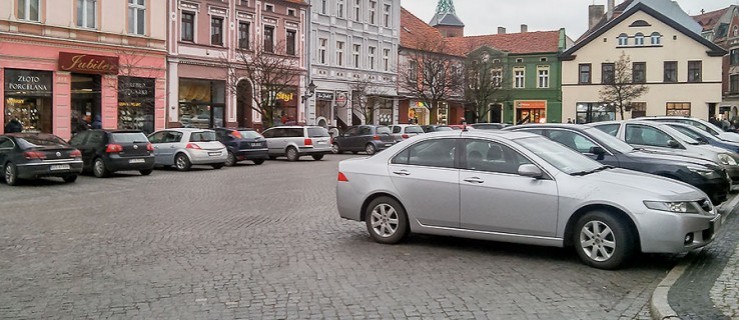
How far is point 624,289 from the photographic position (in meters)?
7.21

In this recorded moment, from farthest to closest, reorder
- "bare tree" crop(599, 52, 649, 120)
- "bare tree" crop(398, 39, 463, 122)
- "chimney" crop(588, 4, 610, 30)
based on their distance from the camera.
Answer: "chimney" crop(588, 4, 610, 30)
"bare tree" crop(599, 52, 649, 120)
"bare tree" crop(398, 39, 463, 122)

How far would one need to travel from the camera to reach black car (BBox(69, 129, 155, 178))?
72.0ft

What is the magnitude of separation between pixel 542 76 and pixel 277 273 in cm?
6211

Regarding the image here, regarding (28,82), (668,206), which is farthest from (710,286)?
(28,82)

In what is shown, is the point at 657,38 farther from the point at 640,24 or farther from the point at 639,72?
the point at 639,72

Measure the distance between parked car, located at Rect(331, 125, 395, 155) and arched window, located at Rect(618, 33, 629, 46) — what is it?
33.6 metres

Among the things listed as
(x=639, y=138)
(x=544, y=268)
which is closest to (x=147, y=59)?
(x=639, y=138)

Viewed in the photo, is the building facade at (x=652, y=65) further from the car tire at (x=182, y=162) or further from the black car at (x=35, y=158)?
the black car at (x=35, y=158)

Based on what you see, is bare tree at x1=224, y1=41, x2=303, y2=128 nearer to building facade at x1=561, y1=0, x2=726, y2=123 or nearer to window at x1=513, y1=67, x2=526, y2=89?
building facade at x1=561, y1=0, x2=726, y2=123

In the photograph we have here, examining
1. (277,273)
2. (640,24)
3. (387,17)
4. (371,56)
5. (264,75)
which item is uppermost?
(640,24)

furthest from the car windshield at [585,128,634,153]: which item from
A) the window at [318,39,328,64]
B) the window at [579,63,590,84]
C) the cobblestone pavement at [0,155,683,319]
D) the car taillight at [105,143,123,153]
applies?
the window at [579,63,590,84]

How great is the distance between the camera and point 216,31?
40250 mm

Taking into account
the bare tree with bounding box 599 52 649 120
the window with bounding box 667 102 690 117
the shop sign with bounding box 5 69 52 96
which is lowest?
the shop sign with bounding box 5 69 52 96

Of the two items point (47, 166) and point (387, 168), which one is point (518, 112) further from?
point (387, 168)
